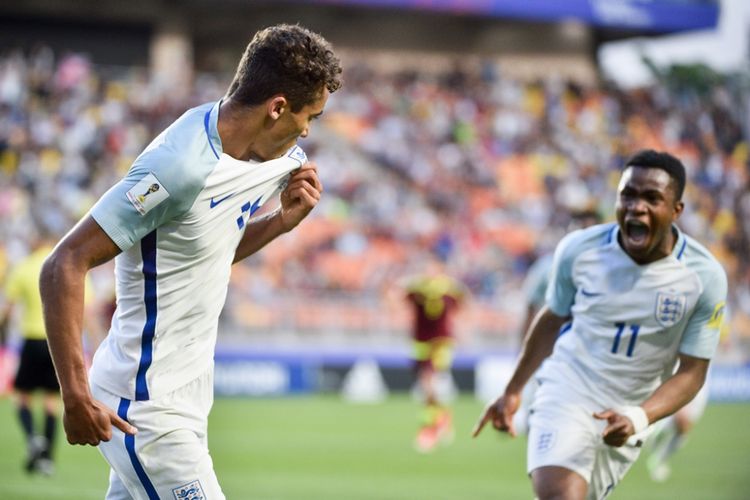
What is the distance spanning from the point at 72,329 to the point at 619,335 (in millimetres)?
3014

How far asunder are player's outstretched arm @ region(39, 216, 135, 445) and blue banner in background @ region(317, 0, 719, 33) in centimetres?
3060

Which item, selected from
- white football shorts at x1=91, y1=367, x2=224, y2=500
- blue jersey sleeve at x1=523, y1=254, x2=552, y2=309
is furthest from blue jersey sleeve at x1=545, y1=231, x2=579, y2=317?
blue jersey sleeve at x1=523, y1=254, x2=552, y2=309

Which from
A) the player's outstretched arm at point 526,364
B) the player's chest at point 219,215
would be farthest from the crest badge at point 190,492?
the player's outstretched arm at point 526,364

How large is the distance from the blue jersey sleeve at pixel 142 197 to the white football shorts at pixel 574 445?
2.58m

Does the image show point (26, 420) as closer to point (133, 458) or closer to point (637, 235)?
point (637, 235)

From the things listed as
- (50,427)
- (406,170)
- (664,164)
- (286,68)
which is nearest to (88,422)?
(286,68)

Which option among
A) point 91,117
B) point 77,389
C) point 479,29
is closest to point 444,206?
point 91,117

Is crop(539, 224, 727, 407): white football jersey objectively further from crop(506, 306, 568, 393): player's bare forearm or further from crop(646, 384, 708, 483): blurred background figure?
crop(646, 384, 708, 483): blurred background figure

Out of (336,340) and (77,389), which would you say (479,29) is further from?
(77,389)

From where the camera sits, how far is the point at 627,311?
18.9 feet

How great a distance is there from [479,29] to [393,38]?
3190mm

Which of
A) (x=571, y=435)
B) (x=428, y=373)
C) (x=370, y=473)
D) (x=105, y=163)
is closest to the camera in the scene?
(x=571, y=435)

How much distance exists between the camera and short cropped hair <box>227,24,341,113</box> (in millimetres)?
4031

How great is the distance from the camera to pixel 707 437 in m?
18.6
